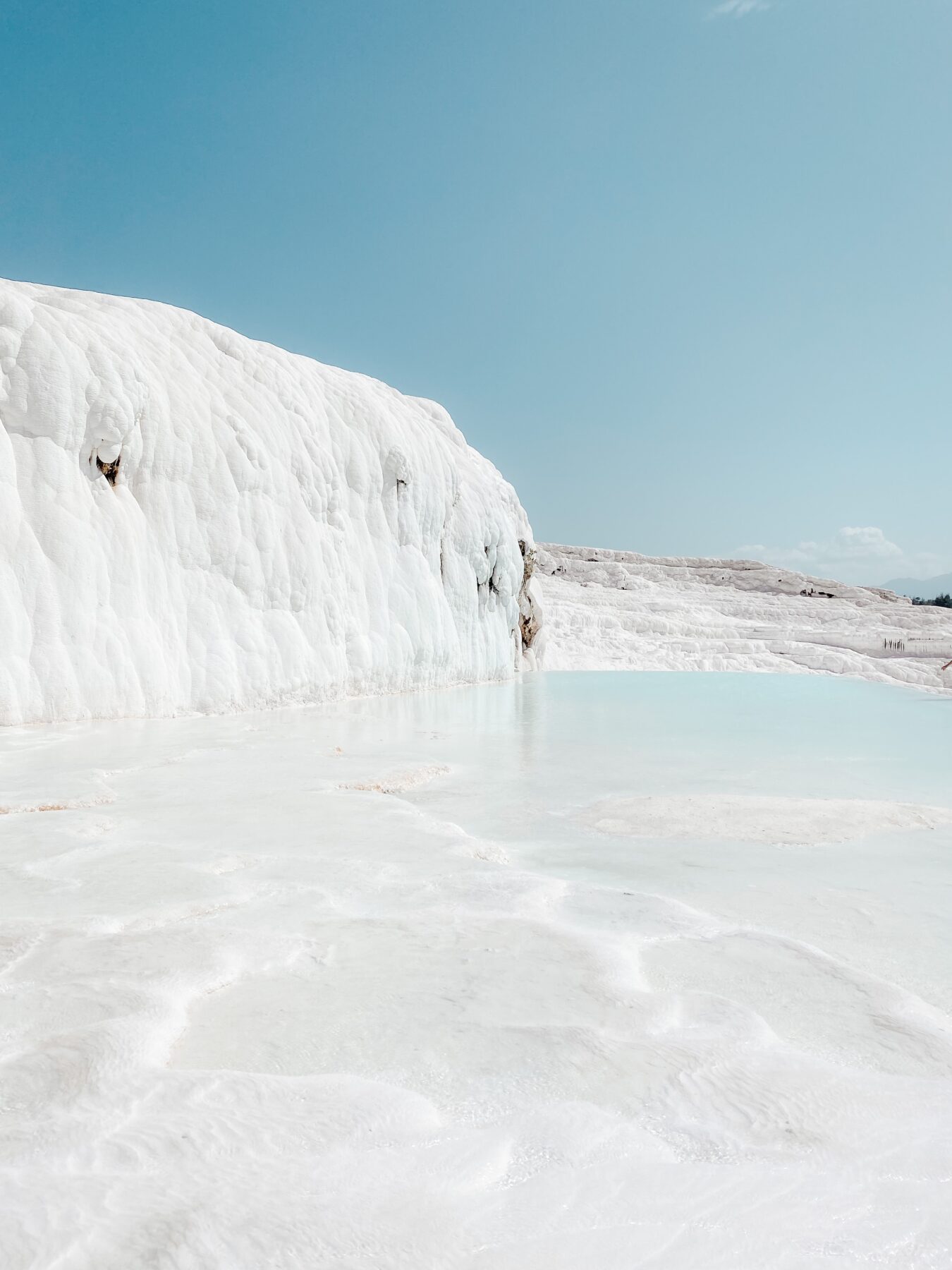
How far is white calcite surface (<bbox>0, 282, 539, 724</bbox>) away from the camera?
6.98 metres

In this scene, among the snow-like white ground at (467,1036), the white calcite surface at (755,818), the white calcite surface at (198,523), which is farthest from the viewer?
the white calcite surface at (198,523)

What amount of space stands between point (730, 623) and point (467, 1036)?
2912cm

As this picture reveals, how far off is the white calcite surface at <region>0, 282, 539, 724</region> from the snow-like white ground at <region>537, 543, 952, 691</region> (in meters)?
9.07

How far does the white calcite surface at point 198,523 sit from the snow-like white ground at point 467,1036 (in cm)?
339

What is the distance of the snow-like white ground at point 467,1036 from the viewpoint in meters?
1.13

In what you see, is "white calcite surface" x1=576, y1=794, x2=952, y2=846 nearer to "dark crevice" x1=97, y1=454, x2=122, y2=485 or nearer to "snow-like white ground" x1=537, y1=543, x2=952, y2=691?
"dark crevice" x1=97, y1=454, x2=122, y2=485

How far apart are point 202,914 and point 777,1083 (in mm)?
1569

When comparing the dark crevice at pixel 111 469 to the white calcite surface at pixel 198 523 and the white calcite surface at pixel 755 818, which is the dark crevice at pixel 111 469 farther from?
the white calcite surface at pixel 755 818

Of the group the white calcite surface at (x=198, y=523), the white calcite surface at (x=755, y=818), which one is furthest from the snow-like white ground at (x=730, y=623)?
the white calcite surface at (x=755, y=818)

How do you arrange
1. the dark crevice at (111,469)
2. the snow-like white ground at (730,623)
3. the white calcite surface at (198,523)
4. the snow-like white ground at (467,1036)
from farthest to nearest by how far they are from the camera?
the snow-like white ground at (730,623), the dark crevice at (111,469), the white calcite surface at (198,523), the snow-like white ground at (467,1036)

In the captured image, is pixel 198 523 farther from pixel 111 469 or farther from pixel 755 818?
pixel 755 818

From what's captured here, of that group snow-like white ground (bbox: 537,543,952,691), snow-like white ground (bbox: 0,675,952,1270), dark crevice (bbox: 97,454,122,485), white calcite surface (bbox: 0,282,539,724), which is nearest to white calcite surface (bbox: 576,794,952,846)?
snow-like white ground (bbox: 0,675,952,1270)

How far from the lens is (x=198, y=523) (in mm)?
8680

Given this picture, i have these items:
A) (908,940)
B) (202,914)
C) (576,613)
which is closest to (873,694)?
(576,613)
